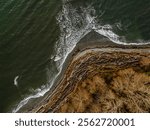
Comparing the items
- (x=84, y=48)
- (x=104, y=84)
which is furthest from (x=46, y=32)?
(x=104, y=84)

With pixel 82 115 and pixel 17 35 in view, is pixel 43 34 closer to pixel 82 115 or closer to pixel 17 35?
pixel 17 35

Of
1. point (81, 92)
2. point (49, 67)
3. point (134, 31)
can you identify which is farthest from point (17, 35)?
point (134, 31)

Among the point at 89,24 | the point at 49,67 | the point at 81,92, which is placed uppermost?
the point at 89,24

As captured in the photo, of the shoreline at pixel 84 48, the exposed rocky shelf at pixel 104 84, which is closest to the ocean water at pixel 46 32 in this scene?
the shoreline at pixel 84 48

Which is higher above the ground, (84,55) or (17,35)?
(17,35)

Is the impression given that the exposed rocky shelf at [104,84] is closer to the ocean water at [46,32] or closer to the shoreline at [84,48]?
the shoreline at [84,48]

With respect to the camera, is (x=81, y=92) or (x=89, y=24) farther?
(x=89, y=24)

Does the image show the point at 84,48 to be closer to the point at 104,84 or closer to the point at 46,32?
the point at 46,32
